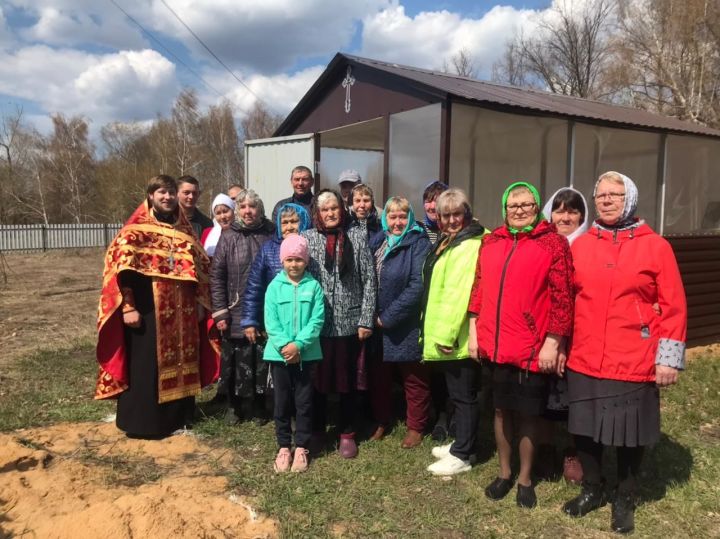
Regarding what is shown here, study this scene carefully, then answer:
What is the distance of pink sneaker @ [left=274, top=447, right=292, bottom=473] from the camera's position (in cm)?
344

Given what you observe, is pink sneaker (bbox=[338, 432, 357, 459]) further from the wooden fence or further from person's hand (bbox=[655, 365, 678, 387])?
the wooden fence

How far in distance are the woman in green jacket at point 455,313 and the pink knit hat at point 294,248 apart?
2.59ft

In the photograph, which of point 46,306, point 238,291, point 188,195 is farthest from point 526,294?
point 46,306

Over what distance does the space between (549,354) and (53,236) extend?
25.0 metres

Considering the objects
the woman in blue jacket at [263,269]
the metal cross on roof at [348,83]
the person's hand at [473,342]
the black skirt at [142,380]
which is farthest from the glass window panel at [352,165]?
the person's hand at [473,342]

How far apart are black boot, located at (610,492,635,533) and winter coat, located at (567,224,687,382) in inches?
27.9

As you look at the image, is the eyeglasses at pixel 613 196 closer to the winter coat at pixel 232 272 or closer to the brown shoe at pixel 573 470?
the brown shoe at pixel 573 470

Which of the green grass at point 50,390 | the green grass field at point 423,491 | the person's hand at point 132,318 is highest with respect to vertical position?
the person's hand at point 132,318

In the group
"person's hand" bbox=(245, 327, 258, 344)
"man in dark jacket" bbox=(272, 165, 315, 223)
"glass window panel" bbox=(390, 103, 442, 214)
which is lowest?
"person's hand" bbox=(245, 327, 258, 344)

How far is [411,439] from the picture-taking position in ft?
12.5

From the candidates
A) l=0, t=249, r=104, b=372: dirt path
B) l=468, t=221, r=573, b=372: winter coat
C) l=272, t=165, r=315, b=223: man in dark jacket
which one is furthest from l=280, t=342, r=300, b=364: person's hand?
l=0, t=249, r=104, b=372: dirt path

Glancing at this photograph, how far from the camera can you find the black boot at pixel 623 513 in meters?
2.82

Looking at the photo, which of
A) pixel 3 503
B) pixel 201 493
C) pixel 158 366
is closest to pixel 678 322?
pixel 201 493

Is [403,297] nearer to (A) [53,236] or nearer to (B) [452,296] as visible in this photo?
(B) [452,296]
